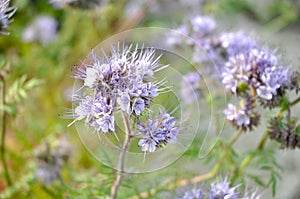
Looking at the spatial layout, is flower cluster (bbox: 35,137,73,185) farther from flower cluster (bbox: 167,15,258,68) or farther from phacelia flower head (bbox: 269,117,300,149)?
phacelia flower head (bbox: 269,117,300,149)

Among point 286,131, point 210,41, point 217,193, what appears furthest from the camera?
point 210,41

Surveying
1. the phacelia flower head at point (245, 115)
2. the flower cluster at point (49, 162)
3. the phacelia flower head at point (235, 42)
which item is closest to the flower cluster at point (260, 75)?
the phacelia flower head at point (245, 115)

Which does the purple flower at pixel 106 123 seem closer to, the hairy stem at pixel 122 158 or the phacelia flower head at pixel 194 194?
the hairy stem at pixel 122 158

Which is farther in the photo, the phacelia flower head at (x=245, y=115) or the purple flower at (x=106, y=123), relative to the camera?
the phacelia flower head at (x=245, y=115)

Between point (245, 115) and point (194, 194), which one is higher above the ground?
point (245, 115)

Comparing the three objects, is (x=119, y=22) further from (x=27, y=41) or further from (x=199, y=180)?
(x=199, y=180)

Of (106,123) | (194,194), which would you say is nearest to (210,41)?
(194,194)

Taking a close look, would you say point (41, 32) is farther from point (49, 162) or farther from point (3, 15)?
point (3, 15)
